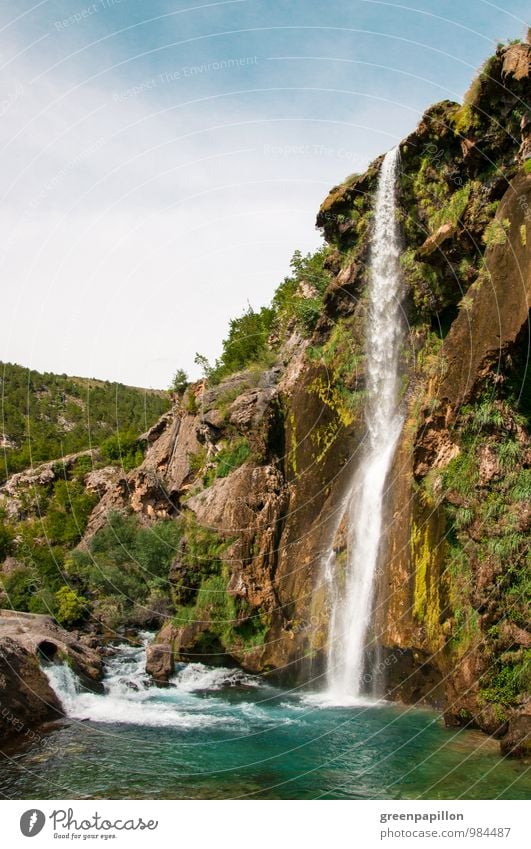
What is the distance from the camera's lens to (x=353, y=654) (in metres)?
22.5

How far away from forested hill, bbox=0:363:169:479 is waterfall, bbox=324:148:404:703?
5118cm

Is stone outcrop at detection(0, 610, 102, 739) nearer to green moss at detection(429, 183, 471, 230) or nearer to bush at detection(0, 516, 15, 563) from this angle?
green moss at detection(429, 183, 471, 230)

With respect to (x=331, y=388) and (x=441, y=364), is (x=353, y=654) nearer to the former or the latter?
(x=441, y=364)

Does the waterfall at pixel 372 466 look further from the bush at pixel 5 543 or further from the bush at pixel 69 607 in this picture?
the bush at pixel 5 543

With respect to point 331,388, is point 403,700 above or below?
below

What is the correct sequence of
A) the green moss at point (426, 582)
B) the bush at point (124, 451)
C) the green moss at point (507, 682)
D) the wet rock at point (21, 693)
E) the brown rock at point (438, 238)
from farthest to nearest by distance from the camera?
1. the bush at point (124, 451)
2. the brown rock at point (438, 238)
3. the green moss at point (426, 582)
4. the wet rock at point (21, 693)
5. the green moss at point (507, 682)

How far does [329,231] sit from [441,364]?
47.1ft

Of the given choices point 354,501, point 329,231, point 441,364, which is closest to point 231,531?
point 354,501

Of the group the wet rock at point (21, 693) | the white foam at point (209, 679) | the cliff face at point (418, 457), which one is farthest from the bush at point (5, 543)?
the wet rock at point (21, 693)

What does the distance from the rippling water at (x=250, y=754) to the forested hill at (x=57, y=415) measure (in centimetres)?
5513

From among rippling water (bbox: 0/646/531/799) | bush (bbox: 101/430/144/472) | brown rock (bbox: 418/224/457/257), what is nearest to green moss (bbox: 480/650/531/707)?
rippling water (bbox: 0/646/531/799)

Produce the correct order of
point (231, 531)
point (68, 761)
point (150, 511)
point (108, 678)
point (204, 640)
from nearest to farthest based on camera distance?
point (68, 761) < point (108, 678) < point (204, 640) < point (231, 531) < point (150, 511)

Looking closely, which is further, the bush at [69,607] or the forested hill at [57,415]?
the forested hill at [57,415]

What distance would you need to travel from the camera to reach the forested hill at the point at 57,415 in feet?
285
